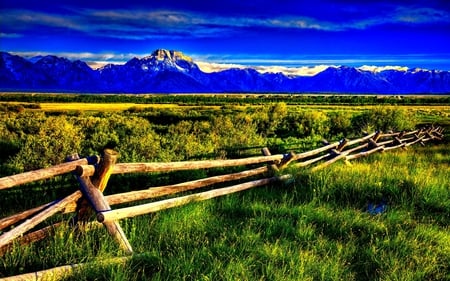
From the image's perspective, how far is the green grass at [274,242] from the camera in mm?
3725

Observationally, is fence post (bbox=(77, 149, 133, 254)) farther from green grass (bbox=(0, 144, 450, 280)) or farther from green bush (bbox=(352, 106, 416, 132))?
green bush (bbox=(352, 106, 416, 132))

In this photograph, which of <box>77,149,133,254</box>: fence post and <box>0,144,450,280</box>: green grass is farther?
<box>77,149,133,254</box>: fence post

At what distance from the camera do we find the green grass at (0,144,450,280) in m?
3.72

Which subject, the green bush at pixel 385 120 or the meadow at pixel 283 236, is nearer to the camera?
the meadow at pixel 283 236

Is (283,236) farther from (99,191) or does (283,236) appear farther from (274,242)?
(99,191)

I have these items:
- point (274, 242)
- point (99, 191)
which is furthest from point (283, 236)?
point (99, 191)

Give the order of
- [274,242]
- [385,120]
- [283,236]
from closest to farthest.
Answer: [274,242]
[283,236]
[385,120]

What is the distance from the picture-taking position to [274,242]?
4492 mm

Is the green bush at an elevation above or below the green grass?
below

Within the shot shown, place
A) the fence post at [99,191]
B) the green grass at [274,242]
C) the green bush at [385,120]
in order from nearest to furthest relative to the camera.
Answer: the green grass at [274,242] → the fence post at [99,191] → the green bush at [385,120]

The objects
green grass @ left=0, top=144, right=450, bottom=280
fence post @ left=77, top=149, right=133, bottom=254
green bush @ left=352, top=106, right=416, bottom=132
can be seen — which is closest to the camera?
green grass @ left=0, top=144, right=450, bottom=280

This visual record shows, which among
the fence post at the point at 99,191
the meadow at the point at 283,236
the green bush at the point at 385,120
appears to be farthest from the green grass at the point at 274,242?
the green bush at the point at 385,120

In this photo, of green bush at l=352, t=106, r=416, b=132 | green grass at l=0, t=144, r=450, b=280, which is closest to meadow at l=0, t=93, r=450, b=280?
green grass at l=0, t=144, r=450, b=280

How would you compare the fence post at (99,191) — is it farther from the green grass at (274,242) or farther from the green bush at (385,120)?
the green bush at (385,120)
